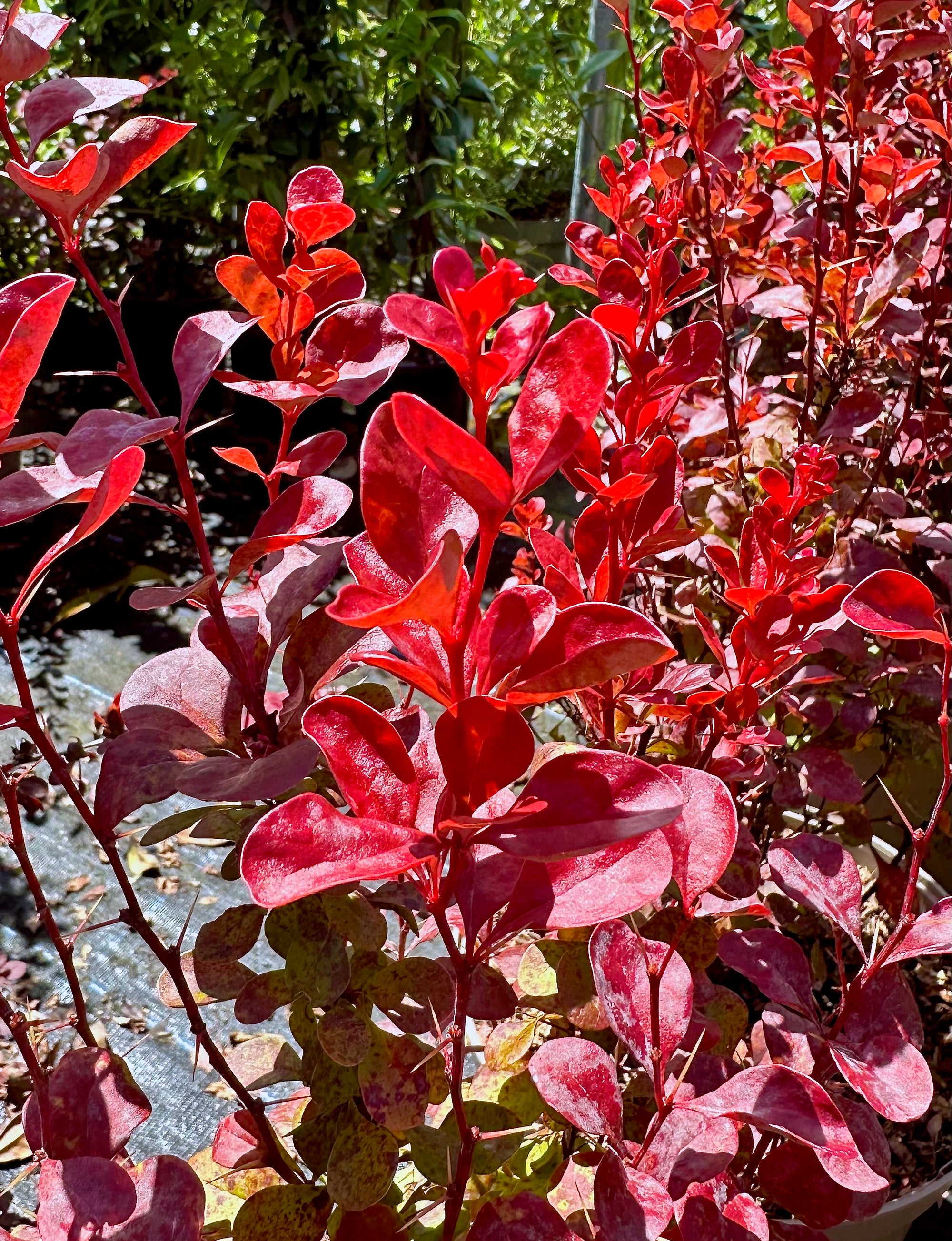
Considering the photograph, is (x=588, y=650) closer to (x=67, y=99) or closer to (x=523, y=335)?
(x=523, y=335)

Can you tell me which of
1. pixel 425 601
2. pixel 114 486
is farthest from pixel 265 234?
pixel 425 601

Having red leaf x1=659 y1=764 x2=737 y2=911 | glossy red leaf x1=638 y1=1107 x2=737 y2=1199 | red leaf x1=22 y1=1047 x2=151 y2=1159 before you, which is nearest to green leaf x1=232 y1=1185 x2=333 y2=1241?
red leaf x1=22 y1=1047 x2=151 y2=1159

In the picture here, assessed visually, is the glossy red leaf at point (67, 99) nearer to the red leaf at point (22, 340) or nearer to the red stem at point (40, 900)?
the red leaf at point (22, 340)

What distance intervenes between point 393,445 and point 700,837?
0.77ft

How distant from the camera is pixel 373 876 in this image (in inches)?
13.7

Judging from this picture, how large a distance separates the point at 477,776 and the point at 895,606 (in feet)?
0.77

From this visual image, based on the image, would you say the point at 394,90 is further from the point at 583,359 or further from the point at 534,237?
the point at 583,359

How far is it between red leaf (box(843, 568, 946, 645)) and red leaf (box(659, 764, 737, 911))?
0.10 m

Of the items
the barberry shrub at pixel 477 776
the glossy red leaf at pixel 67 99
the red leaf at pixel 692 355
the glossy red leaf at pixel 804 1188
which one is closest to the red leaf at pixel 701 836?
the barberry shrub at pixel 477 776

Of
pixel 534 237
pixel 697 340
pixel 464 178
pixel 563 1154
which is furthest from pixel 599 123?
pixel 563 1154

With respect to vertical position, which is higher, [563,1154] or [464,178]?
[464,178]

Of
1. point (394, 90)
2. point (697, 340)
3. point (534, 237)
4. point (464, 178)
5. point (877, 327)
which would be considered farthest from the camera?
point (534, 237)

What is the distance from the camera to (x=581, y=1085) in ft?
1.79

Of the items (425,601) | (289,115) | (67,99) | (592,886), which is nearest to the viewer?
(425,601)
